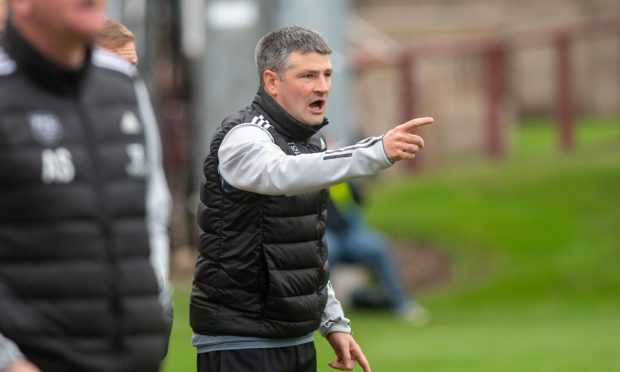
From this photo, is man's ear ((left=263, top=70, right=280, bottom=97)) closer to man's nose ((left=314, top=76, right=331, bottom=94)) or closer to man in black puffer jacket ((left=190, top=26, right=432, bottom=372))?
man in black puffer jacket ((left=190, top=26, right=432, bottom=372))

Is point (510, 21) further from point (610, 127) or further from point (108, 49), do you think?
point (108, 49)

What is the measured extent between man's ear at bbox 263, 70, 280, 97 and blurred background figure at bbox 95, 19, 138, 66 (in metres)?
0.55

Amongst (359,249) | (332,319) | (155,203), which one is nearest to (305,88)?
(332,319)

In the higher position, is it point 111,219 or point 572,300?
point 111,219

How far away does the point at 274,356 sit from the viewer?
566cm

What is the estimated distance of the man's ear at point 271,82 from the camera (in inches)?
224

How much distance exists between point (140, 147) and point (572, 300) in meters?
11.5

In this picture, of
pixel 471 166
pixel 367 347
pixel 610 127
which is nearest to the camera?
pixel 367 347

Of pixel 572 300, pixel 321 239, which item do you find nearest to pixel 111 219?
pixel 321 239

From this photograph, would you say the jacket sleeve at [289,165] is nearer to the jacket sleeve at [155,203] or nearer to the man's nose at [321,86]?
the man's nose at [321,86]

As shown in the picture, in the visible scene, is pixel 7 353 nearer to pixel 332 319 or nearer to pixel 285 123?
pixel 285 123

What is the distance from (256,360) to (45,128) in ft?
6.04

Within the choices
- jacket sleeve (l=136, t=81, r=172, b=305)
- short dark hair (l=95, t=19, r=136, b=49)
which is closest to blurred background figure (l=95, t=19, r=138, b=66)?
short dark hair (l=95, t=19, r=136, b=49)

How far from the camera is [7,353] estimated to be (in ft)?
13.1
